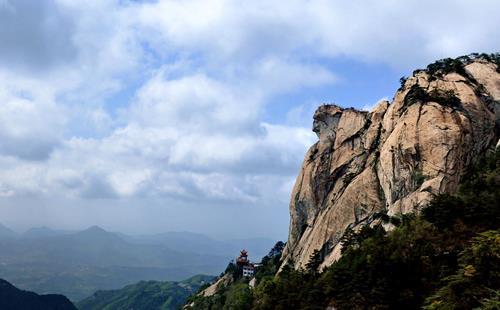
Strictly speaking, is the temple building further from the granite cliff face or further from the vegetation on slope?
the vegetation on slope

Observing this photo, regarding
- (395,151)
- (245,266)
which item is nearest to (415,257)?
(395,151)

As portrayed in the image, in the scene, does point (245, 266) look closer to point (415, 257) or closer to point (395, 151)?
point (395, 151)

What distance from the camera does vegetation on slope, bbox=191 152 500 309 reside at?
1542 inches

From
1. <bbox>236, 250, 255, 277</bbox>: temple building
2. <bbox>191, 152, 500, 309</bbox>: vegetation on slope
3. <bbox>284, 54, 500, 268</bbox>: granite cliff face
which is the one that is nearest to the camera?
<bbox>191, 152, 500, 309</bbox>: vegetation on slope

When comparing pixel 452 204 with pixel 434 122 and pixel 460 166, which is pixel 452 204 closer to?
pixel 460 166

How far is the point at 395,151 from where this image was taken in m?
57.5

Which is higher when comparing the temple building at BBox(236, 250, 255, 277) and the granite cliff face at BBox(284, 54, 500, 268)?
the granite cliff face at BBox(284, 54, 500, 268)

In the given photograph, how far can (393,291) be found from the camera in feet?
132

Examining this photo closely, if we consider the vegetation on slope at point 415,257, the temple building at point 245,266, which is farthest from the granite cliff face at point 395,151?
the temple building at point 245,266

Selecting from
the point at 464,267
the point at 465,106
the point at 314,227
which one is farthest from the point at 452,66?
the point at 464,267

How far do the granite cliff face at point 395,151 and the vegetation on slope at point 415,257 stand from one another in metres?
3.60

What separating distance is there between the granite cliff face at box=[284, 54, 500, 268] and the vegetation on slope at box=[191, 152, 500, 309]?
3597 millimetres

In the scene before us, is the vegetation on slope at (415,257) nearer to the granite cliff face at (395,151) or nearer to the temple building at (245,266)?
the granite cliff face at (395,151)

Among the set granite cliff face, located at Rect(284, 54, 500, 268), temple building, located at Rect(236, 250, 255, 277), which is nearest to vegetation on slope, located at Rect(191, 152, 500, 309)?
granite cliff face, located at Rect(284, 54, 500, 268)
